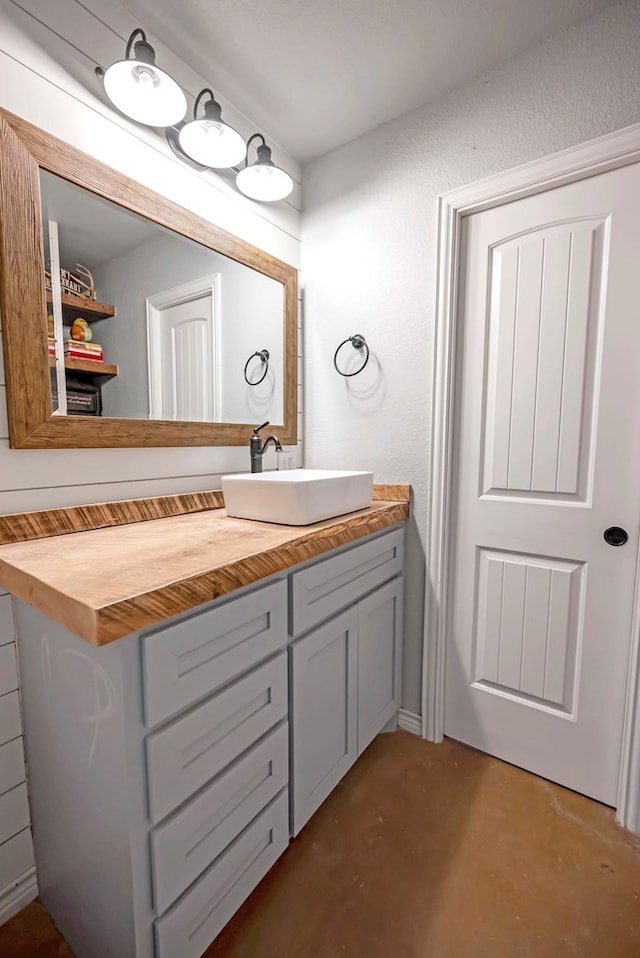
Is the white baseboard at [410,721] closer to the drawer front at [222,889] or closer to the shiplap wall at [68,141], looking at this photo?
the drawer front at [222,889]

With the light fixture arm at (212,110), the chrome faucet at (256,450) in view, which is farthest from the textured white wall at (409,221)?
the light fixture arm at (212,110)

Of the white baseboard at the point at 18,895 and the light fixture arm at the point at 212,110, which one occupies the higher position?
the light fixture arm at the point at 212,110

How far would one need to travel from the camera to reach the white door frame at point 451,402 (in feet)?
3.95

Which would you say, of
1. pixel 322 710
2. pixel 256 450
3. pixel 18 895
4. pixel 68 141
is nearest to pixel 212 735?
pixel 322 710

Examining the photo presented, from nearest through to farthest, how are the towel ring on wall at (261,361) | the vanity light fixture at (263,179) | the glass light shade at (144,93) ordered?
the glass light shade at (144,93), the vanity light fixture at (263,179), the towel ring on wall at (261,361)

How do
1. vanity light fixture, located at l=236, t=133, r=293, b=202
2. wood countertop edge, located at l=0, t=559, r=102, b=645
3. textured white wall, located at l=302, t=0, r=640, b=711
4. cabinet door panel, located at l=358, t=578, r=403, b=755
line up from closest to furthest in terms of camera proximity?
1. wood countertop edge, located at l=0, t=559, r=102, b=645
2. textured white wall, located at l=302, t=0, r=640, b=711
3. cabinet door panel, located at l=358, t=578, r=403, b=755
4. vanity light fixture, located at l=236, t=133, r=293, b=202

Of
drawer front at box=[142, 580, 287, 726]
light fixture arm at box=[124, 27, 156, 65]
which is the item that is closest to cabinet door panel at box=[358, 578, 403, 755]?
drawer front at box=[142, 580, 287, 726]

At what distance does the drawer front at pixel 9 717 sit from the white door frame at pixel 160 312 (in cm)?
82

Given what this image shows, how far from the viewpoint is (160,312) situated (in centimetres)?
A: 130

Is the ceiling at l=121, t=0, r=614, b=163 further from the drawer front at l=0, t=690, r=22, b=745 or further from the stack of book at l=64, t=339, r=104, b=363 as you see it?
the drawer front at l=0, t=690, r=22, b=745

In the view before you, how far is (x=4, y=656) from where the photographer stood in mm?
1012

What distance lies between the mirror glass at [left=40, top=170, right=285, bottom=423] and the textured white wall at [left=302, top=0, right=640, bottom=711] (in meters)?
0.30

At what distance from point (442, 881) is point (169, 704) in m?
0.97

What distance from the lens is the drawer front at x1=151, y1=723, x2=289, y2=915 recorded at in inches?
29.8
